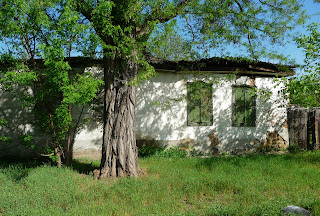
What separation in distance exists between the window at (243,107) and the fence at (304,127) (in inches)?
60.9

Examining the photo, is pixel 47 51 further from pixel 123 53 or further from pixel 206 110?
pixel 206 110

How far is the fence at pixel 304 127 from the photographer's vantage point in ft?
32.0

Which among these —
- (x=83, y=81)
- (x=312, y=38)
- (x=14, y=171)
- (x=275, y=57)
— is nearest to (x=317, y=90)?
(x=312, y=38)

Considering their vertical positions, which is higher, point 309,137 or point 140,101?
point 140,101

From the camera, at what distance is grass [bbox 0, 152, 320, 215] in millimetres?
3906

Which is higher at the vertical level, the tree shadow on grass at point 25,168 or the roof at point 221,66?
the roof at point 221,66

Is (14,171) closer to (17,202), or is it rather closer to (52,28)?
(17,202)

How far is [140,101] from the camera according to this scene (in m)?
8.91

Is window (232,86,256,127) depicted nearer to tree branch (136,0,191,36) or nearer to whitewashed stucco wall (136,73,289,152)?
whitewashed stucco wall (136,73,289,152)

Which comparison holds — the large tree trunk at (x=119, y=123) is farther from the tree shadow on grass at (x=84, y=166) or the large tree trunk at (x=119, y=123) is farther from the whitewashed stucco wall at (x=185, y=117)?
the whitewashed stucco wall at (x=185, y=117)

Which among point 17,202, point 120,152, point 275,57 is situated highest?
point 275,57

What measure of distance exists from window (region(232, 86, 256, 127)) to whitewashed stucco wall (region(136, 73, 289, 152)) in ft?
0.52

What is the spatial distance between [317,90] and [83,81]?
5610 millimetres

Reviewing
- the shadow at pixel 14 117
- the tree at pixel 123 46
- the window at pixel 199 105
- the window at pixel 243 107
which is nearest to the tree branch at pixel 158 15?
the tree at pixel 123 46
